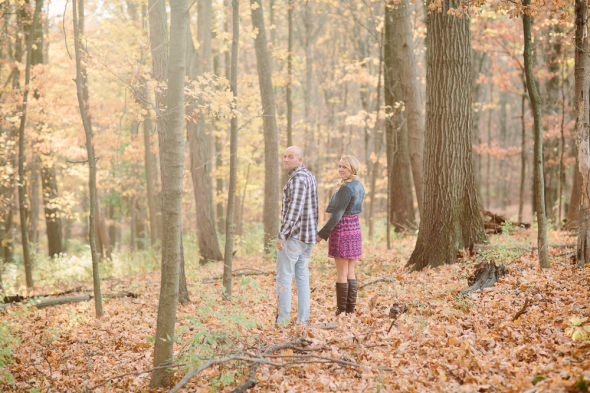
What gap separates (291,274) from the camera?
15.2ft

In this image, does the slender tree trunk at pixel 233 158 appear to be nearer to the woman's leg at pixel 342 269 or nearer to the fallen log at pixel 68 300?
the woman's leg at pixel 342 269

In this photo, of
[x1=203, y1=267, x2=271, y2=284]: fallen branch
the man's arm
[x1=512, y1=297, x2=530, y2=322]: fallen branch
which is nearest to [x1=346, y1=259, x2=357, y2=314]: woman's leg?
the man's arm

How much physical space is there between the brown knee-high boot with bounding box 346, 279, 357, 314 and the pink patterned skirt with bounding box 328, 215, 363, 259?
0.41 m

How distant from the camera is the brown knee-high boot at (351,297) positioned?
4965 mm

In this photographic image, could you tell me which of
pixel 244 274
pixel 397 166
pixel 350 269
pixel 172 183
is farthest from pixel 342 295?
pixel 397 166

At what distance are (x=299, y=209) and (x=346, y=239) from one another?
746mm

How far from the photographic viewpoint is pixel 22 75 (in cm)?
1323

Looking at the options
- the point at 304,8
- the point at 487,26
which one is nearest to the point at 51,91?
the point at 304,8

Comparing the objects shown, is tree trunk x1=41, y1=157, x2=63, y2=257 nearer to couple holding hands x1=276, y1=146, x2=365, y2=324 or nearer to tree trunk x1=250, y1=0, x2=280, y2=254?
tree trunk x1=250, y1=0, x2=280, y2=254

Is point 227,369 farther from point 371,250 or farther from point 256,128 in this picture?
point 256,128

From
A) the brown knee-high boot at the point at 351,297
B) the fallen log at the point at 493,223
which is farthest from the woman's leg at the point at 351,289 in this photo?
the fallen log at the point at 493,223

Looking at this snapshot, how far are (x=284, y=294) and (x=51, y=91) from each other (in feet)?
39.8

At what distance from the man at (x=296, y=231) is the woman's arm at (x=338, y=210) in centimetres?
13

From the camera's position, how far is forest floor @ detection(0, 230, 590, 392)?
3.21 meters
